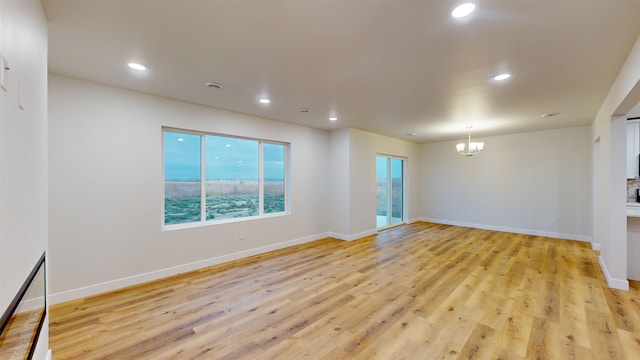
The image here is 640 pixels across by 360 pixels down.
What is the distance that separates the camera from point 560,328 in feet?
7.66

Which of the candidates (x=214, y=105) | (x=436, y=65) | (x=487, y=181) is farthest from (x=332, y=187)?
(x=487, y=181)

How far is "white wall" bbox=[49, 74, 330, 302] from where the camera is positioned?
282cm

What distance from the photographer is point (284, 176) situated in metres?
5.24

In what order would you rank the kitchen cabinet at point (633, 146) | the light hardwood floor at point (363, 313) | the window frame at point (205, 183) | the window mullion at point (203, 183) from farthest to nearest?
the kitchen cabinet at point (633, 146) → the window mullion at point (203, 183) → the window frame at point (205, 183) → the light hardwood floor at point (363, 313)

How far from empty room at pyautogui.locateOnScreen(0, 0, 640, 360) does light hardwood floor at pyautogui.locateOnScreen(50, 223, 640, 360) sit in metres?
0.03

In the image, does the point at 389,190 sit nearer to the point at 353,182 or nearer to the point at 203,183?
the point at 353,182

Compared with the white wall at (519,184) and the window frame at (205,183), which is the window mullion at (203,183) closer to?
the window frame at (205,183)

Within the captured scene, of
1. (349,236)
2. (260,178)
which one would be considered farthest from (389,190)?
(260,178)

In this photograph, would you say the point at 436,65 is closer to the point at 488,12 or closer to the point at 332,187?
the point at 488,12

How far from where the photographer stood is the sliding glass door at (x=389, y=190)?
6.85m

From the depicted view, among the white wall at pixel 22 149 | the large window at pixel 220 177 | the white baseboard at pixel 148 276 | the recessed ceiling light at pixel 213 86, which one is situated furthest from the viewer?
the large window at pixel 220 177

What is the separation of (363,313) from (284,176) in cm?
321

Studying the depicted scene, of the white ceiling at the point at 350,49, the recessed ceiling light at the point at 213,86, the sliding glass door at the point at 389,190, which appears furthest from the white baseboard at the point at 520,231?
the recessed ceiling light at the point at 213,86

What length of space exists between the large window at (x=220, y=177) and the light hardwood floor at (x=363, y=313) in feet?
3.03
